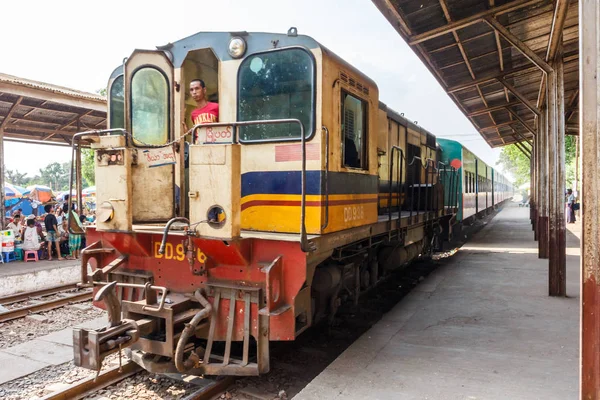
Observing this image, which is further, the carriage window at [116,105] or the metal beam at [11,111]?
the metal beam at [11,111]

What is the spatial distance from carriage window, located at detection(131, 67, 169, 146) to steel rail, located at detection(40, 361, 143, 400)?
230 centimetres

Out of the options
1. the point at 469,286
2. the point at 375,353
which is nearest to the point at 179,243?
the point at 375,353

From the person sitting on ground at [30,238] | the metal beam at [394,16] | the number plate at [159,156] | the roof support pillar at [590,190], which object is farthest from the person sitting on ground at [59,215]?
the roof support pillar at [590,190]

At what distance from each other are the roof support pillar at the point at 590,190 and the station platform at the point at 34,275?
9.34 metres

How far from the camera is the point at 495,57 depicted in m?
10.2

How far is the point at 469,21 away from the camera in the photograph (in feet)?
25.5

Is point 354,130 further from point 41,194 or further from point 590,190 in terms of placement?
point 41,194

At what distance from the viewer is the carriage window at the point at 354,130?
446cm

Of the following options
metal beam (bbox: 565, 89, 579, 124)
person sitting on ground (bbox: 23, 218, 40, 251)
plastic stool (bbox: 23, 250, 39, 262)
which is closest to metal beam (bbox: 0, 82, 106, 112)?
person sitting on ground (bbox: 23, 218, 40, 251)

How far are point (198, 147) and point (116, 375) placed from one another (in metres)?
2.50

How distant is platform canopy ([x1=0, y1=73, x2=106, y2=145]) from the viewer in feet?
29.5

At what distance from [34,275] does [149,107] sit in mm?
6541

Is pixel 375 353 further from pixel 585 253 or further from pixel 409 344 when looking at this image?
pixel 585 253

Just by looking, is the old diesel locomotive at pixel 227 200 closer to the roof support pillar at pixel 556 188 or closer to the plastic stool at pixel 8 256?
the roof support pillar at pixel 556 188
